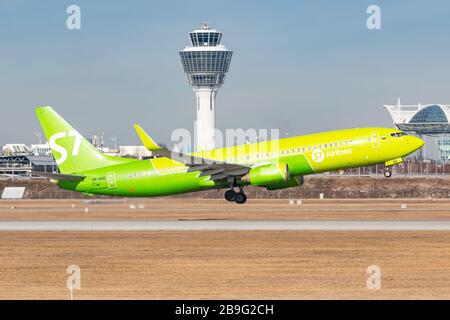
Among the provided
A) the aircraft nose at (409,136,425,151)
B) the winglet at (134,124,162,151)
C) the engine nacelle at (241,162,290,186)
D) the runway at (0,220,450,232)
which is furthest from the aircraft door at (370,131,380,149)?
the winglet at (134,124,162,151)

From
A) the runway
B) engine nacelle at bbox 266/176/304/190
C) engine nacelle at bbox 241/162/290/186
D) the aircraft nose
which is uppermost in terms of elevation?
the aircraft nose

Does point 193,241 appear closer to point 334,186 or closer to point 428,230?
point 428,230

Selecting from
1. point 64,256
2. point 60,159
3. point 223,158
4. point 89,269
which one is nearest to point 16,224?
point 60,159

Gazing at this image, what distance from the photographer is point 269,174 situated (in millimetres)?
61594

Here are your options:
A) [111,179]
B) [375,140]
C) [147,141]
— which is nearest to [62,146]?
[111,179]

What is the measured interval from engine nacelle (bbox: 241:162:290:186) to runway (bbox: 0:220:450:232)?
3597mm

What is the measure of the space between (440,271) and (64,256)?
16.8m

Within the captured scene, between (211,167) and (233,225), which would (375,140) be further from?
(233,225)

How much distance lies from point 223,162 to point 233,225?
28.1 ft

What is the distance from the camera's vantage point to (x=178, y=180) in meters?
64.8

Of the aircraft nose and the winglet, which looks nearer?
the winglet

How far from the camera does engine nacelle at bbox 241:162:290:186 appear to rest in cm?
6144

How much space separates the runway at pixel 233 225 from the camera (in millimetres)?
52188

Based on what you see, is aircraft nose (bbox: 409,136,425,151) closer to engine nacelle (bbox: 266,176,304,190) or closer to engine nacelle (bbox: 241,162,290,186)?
engine nacelle (bbox: 266,176,304,190)
